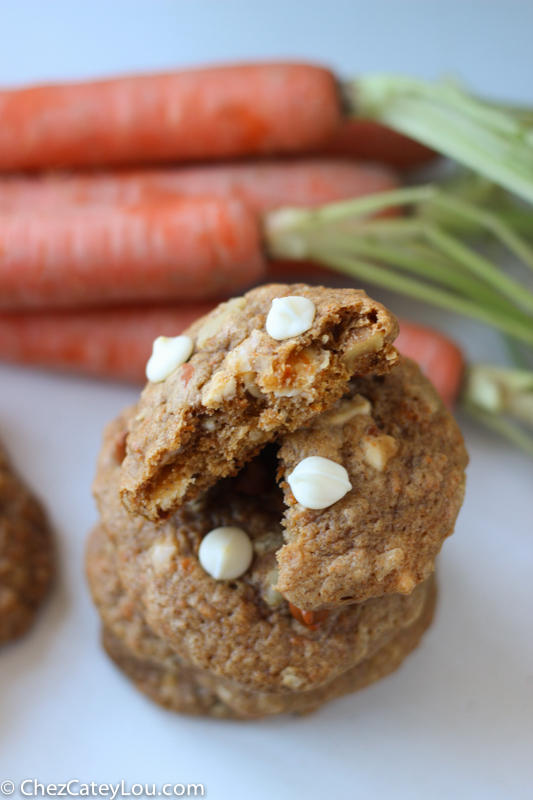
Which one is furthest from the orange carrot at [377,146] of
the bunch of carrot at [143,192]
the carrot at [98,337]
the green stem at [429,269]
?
the carrot at [98,337]

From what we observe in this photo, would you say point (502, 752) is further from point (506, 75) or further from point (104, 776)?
point (506, 75)

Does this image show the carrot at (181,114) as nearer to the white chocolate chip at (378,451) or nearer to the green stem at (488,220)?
the green stem at (488,220)

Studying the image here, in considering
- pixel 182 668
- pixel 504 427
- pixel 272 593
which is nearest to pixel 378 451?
pixel 272 593

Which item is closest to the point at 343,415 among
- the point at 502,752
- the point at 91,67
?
the point at 502,752

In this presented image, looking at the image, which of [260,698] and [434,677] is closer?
[260,698]

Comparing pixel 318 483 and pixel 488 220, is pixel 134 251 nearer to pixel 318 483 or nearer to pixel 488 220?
pixel 488 220

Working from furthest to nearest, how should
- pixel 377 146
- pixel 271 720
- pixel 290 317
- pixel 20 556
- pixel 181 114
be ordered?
pixel 377 146, pixel 181 114, pixel 20 556, pixel 271 720, pixel 290 317
